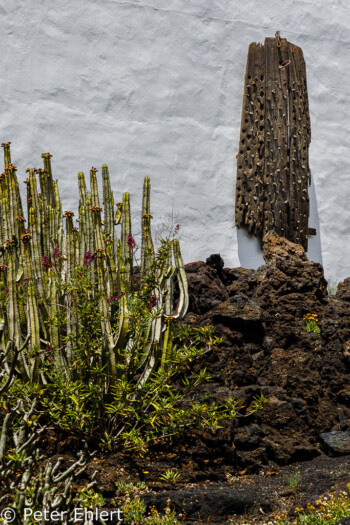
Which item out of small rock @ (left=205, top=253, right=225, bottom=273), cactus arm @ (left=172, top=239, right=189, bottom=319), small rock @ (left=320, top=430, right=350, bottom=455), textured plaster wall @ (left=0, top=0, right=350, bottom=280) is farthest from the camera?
textured plaster wall @ (left=0, top=0, right=350, bottom=280)

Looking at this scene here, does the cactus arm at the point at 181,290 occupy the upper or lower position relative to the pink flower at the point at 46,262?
lower

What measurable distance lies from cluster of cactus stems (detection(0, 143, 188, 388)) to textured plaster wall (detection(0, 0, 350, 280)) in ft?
5.68

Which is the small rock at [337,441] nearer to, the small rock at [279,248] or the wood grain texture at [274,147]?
the small rock at [279,248]

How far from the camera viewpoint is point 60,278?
214 inches

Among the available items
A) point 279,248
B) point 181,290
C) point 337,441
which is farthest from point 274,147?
point 337,441

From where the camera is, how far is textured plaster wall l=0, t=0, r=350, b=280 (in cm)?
749

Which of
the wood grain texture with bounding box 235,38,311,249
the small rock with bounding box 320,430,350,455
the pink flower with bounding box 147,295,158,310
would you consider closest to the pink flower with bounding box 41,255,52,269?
the pink flower with bounding box 147,295,158,310

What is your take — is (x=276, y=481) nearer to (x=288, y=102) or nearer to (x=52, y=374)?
(x=52, y=374)

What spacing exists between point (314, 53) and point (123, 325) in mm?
5241

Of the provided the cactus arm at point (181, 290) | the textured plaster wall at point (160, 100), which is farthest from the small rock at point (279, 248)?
the cactus arm at point (181, 290)

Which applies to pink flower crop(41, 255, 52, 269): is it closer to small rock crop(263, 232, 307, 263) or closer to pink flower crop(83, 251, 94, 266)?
Answer: pink flower crop(83, 251, 94, 266)

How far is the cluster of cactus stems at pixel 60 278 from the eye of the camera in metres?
4.90

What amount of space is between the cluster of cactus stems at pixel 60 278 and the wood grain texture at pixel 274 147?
2530 mm

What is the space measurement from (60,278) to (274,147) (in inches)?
143
